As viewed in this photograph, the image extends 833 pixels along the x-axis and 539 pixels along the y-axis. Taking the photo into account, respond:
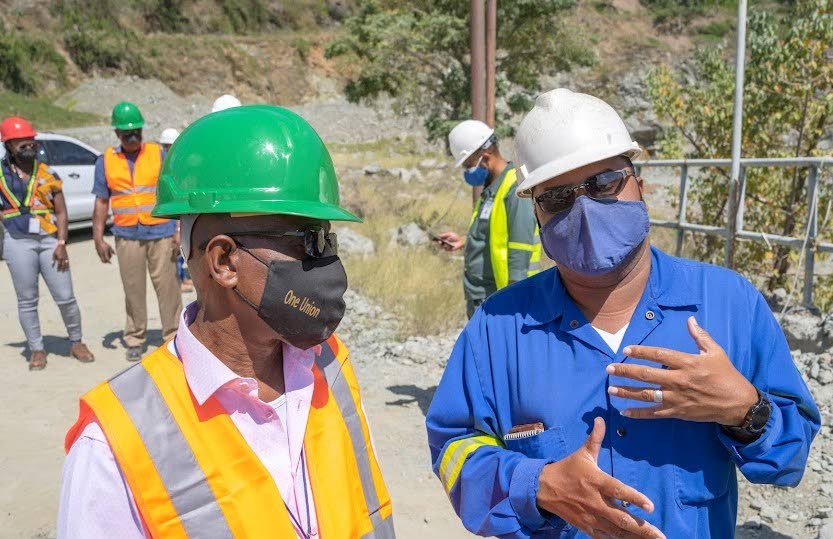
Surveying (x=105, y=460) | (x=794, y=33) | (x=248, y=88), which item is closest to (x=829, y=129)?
(x=794, y=33)

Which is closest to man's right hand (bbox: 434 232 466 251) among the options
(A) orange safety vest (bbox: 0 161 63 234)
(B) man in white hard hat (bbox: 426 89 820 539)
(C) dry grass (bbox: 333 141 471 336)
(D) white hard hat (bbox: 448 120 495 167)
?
(D) white hard hat (bbox: 448 120 495 167)

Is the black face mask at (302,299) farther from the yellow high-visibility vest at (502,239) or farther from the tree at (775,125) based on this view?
the tree at (775,125)

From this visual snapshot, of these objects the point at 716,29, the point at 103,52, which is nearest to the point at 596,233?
the point at 103,52

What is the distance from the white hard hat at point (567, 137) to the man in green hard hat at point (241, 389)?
55 cm

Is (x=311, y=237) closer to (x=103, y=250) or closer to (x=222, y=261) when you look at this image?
(x=222, y=261)

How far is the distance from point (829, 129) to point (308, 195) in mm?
7389

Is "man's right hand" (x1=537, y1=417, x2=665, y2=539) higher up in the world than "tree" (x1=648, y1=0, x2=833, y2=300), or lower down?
lower down

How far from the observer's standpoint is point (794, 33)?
22.6ft

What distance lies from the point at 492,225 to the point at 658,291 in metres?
2.64

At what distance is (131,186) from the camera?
6098 mm

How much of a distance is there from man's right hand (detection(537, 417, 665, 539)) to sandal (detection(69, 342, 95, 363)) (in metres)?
5.87

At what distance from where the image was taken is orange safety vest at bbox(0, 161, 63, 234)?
5863mm

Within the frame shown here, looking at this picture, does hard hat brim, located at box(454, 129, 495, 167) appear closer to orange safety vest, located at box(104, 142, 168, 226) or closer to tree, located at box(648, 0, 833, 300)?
orange safety vest, located at box(104, 142, 168, 226)

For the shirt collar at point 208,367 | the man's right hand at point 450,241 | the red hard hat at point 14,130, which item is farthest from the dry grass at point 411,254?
the shirt collar at point 208,367
